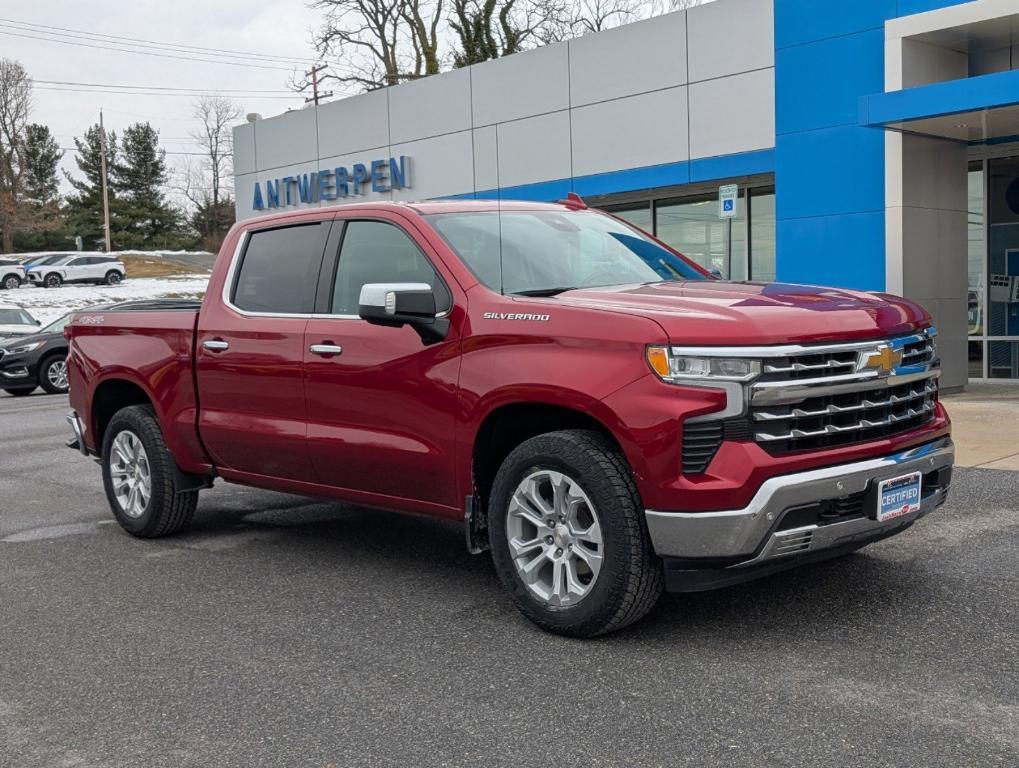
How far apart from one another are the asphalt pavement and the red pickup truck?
0.38 meters

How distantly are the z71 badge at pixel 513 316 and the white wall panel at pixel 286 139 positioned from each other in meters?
22.8

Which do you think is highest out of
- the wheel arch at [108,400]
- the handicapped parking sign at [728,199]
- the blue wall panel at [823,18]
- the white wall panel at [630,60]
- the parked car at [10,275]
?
the white wall panel at [630,60]

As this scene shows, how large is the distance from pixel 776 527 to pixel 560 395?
1.01 meters

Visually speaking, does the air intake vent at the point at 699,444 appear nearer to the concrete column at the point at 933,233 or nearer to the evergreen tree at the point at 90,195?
the concrete column at the point at 933,233

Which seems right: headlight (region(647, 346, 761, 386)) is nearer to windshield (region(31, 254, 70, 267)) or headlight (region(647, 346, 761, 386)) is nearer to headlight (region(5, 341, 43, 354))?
headlight (region(5, 341, 43, 354))

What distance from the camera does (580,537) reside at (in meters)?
4.67

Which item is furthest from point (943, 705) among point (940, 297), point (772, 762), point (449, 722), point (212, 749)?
point (940, 297)

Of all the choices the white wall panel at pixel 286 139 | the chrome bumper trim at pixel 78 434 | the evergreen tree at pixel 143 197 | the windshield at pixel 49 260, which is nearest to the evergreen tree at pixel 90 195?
the evergreen tree at pixel 143 197

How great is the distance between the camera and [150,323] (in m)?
6.92

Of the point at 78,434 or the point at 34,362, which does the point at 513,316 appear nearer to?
the point at 78,434

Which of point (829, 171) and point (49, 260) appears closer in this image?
point (829, 171)

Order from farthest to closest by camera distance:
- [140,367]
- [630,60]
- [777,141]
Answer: [630,60] → [777,141] → [140,367]

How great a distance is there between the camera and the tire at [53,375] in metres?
20.8

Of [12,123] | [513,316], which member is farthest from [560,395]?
[12,123]
